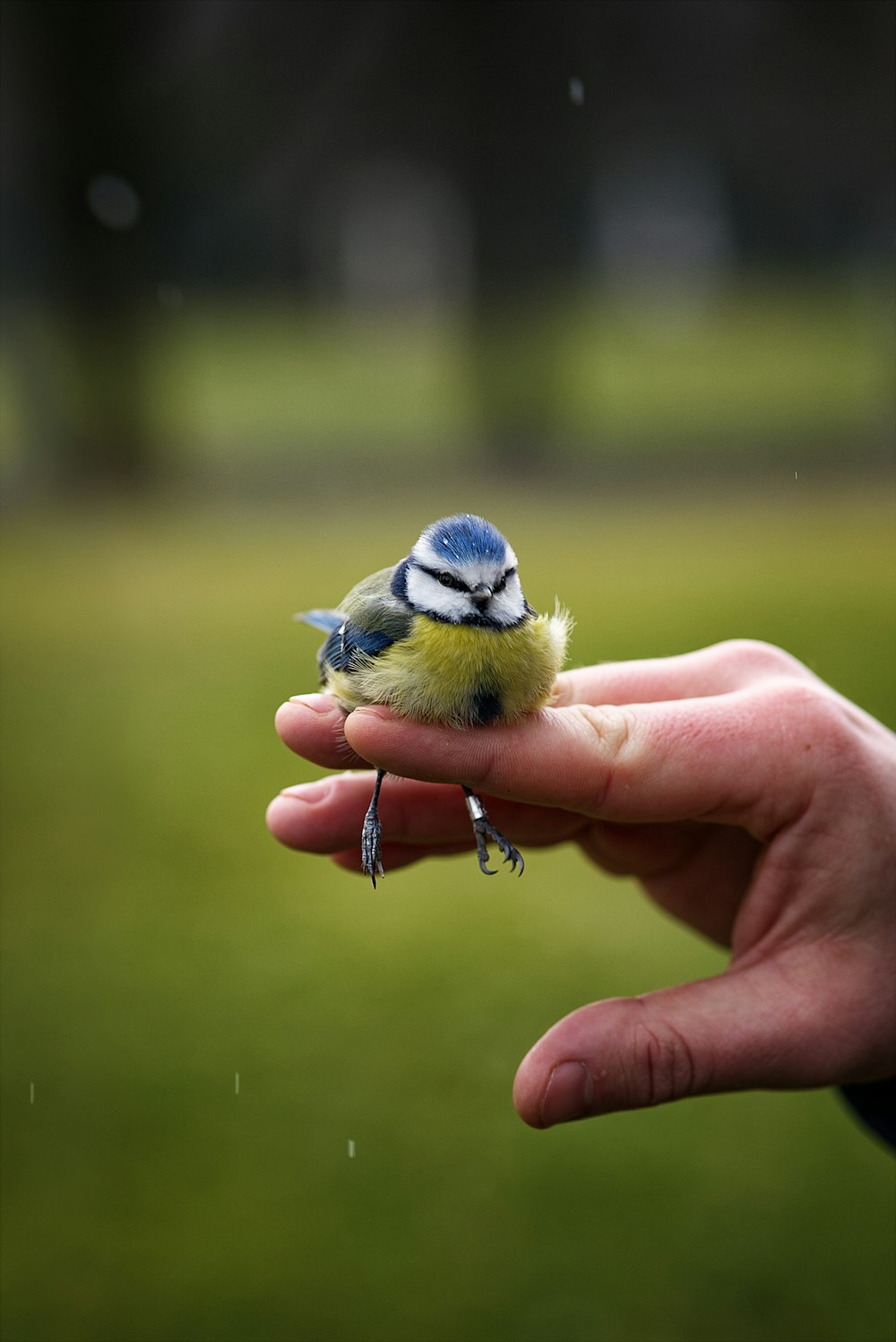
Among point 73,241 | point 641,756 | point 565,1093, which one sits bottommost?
point 565,1093

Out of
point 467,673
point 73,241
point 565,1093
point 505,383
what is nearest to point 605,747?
point 467,673

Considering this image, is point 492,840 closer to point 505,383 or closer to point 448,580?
point 448,580

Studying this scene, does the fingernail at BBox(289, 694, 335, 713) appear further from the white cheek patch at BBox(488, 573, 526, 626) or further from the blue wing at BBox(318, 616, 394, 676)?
the white cheek patch at BBox(488, 573, 526, 626)

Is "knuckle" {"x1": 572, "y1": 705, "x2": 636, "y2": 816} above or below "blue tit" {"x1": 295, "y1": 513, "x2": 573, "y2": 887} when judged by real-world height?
below

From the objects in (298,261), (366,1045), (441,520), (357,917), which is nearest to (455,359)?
(298,261)

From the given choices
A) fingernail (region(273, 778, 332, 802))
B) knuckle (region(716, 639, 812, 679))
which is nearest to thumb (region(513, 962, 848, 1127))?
knuckle (region(716, 639, 812, 679))

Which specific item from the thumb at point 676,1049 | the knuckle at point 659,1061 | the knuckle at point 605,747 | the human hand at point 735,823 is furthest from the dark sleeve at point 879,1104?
the knuckle at point 605,747
